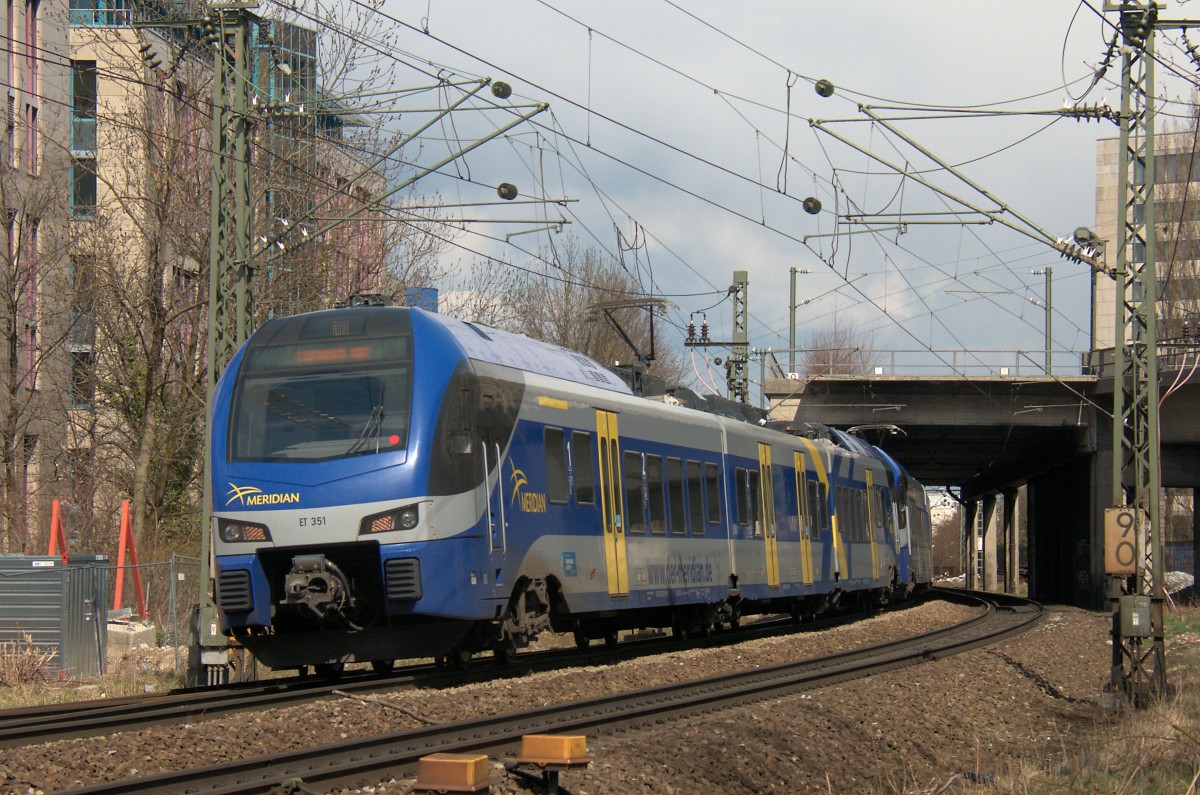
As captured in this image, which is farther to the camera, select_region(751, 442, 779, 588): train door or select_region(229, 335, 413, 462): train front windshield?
select_region(751, 442, 779, 588): train door

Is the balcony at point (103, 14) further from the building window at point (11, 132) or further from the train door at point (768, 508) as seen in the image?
the train door at point (768, 508)

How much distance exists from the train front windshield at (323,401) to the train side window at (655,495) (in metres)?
4.98

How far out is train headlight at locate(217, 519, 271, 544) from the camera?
12.6 meters

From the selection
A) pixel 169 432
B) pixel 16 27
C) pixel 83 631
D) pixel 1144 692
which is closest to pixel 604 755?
pixel 1144 692

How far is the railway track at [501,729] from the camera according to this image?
7859mm

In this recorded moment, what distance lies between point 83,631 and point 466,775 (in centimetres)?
1165

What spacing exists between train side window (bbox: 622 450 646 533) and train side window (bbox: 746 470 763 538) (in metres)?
4.15

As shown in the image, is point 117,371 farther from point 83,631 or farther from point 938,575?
point 938,575

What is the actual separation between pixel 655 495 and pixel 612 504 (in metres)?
1.36

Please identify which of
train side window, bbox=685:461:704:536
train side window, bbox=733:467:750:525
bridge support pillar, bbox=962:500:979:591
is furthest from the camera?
bridge support pillar, bbox=962:500:979:591

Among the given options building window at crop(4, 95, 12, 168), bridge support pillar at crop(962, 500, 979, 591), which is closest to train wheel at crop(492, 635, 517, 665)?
building window at crop(4, 95, 12, 168)

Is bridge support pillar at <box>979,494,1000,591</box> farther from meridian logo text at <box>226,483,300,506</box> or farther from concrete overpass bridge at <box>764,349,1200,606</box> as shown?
meridian logo text at <box>226,483,300,506</box>

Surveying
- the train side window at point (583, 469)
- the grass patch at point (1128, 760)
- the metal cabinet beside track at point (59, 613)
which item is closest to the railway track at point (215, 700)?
the train side window at point (583, 469)

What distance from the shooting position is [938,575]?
102375 millimetres
